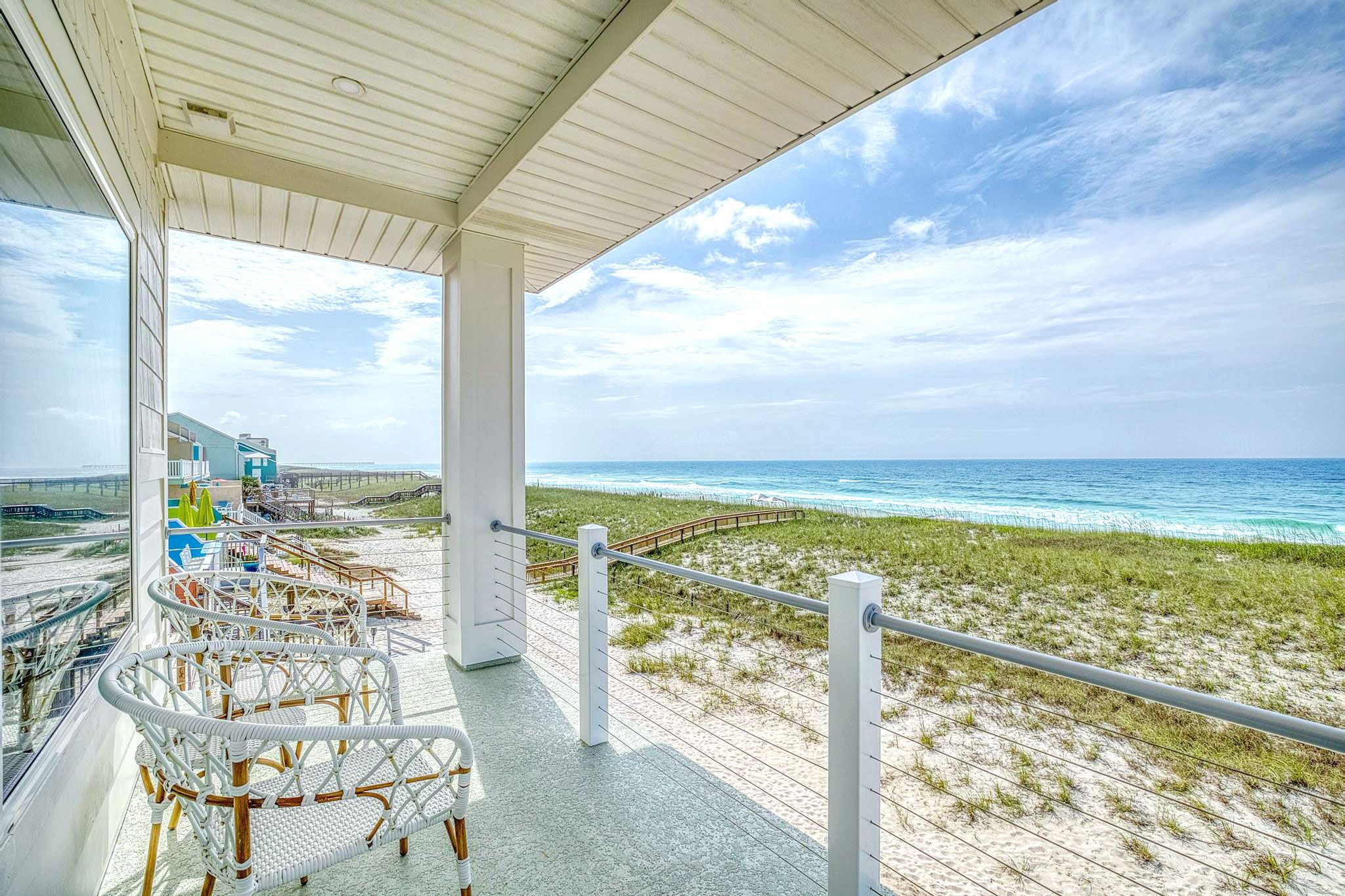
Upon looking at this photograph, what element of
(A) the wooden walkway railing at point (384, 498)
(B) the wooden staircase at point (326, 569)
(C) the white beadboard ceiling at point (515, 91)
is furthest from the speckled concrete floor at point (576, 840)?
(A) the wooden walkway railing at point (384, 498)

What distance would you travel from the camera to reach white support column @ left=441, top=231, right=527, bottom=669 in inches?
132

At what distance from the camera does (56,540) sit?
117 cm

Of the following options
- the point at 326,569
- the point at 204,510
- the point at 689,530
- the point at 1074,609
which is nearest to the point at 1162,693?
the point at 326,569

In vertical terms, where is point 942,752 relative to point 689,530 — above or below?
above

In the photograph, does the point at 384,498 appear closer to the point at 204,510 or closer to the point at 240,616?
the point at 204,510

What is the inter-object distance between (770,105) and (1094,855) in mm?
4434

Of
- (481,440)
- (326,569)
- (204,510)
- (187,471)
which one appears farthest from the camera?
(326,569)

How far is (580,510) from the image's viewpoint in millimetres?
21484

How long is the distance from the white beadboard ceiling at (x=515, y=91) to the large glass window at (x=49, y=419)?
2.85 feet

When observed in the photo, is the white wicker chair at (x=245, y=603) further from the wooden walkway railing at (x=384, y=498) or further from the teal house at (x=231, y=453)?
the wooden walkway railing at (x=384, y=498)

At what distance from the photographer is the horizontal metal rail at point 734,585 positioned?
1.59m

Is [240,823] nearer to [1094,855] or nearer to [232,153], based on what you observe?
[232,153]

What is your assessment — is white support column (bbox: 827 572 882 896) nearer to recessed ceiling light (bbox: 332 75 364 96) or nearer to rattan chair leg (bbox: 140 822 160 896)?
rattan chair leg (bbox: 140 822 160 896)

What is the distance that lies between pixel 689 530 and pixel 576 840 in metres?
17.4
